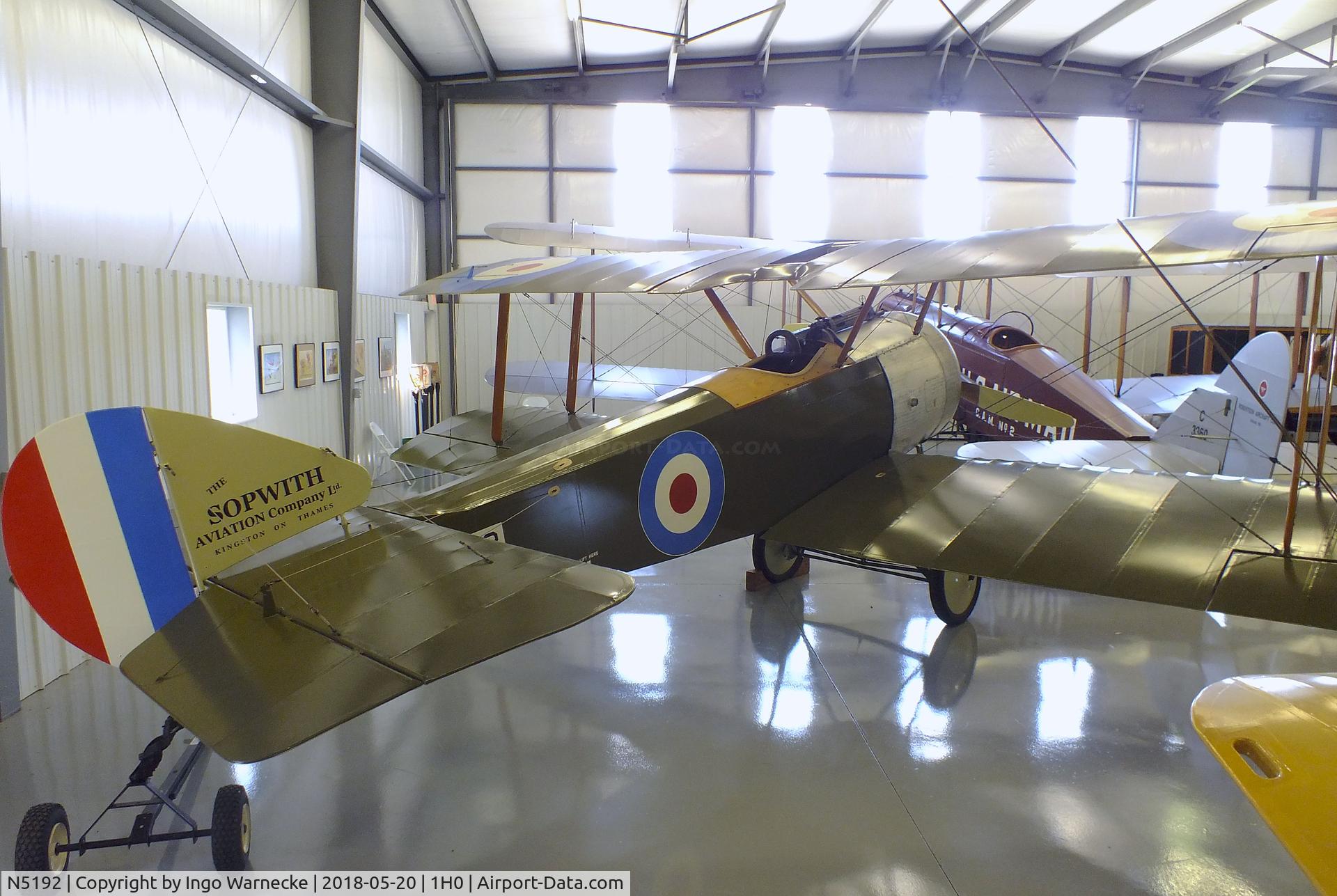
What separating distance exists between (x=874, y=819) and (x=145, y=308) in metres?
5.04

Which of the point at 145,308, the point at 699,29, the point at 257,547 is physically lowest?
the point at 257,547

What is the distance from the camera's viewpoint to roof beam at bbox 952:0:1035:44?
12375 millimetres

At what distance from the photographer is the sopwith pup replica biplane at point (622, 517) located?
2.28 meters

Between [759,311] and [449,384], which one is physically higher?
[759,311]

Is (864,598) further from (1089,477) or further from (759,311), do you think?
(759,311)

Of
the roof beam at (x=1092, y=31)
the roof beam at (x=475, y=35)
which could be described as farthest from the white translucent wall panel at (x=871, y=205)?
the roof beam at (x=475, y=35)

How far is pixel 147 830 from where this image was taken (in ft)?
8.64

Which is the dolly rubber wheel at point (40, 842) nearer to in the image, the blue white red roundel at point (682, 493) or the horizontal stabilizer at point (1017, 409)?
the blue white red roundel at point (682, 493)

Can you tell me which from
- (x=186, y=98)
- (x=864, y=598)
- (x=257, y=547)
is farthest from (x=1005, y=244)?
(x=186, y=98)

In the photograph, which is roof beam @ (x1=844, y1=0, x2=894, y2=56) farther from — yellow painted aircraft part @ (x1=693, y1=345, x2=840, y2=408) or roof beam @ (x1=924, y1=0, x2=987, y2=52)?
yellow painted aircraft part @ (x1=693, y1=345, x2=840, y2=408)

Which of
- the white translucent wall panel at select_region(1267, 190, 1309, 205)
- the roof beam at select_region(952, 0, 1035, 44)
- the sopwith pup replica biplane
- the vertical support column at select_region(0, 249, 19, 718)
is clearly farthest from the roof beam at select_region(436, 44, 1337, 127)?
the vertical support column at select_region(0, 249, 19, 718)

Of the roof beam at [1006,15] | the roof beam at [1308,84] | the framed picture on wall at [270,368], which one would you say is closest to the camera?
the framed picture on wall at [270,368]

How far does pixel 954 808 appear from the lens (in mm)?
3141

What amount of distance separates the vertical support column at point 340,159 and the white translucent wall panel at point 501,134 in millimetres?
5960
